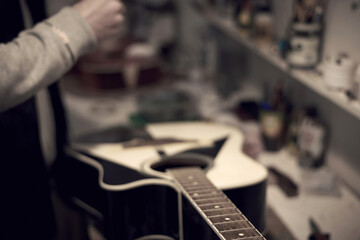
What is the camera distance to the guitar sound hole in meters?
1.17

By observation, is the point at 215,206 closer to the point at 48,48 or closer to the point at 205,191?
the point at 205,191

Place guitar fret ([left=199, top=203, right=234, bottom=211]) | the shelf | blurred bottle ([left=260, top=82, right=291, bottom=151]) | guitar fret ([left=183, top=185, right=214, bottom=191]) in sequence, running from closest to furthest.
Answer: guitar fret ([left=199, top=203, right=234, bottom=211]), guitar fret ([left=183, top=185, right=214, bottom=191]), the shelf, blurred bottle ([left=260, top=82, right=291, bottom=151])

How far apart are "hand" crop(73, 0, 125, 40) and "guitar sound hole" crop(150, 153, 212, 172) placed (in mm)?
417

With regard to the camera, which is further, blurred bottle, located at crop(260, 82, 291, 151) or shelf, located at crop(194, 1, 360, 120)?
blurred bottle, located at crop(260, 82, 291, 151)

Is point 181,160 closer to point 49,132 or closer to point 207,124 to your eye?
point 207,124

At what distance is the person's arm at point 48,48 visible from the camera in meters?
0.79

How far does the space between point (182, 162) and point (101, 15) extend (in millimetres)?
502

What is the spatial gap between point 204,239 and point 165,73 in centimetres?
200

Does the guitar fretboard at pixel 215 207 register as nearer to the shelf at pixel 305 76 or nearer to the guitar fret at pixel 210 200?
the guitar fret at pixel 210 200

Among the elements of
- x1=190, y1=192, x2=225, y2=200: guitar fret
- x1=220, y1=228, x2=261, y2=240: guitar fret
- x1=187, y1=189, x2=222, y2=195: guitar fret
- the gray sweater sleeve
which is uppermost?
the gray sweater sleeve

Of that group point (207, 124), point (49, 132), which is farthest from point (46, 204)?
point (207, 124)

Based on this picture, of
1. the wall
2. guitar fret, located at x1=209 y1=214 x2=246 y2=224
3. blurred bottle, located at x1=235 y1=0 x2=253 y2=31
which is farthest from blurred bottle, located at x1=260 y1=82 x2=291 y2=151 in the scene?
guitar fret, located at x1=209 y1=214 x2=246 y2=224

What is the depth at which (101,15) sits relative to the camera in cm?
94

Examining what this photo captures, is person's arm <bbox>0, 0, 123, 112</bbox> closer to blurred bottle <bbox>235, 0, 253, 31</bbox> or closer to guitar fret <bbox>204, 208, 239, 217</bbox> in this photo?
guitar fret <bbox>204, 208, 239, 217</bbox>
